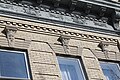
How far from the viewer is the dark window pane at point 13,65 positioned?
792 centimetres

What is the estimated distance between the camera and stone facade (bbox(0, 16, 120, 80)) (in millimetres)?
8453

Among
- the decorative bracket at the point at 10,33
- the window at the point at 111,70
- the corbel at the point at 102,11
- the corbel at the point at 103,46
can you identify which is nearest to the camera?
the decorative bracket at the point at 10,33

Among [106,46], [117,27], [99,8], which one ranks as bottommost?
[106,46]

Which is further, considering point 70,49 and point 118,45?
point 118,45

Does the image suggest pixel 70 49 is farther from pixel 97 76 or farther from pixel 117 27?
pixel 117 27

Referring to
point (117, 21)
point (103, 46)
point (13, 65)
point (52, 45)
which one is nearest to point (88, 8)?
point (117, 21)

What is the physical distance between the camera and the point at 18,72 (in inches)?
317

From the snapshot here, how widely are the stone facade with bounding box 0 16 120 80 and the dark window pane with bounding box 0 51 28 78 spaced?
234 mm

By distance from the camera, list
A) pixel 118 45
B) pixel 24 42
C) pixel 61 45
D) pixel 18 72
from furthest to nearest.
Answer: pixel 118 45, pixel 61 45, pixel 24 42, pixel 18 72

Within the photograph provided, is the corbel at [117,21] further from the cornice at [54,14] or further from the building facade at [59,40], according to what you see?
the cornice at [54,14]

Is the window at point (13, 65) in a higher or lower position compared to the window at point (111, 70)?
higher

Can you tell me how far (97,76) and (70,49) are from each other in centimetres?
132

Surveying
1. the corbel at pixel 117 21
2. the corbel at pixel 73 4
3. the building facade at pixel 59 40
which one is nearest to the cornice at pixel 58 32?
the building facade at pixel 59 40

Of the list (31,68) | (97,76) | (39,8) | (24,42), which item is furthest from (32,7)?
(97,76)
